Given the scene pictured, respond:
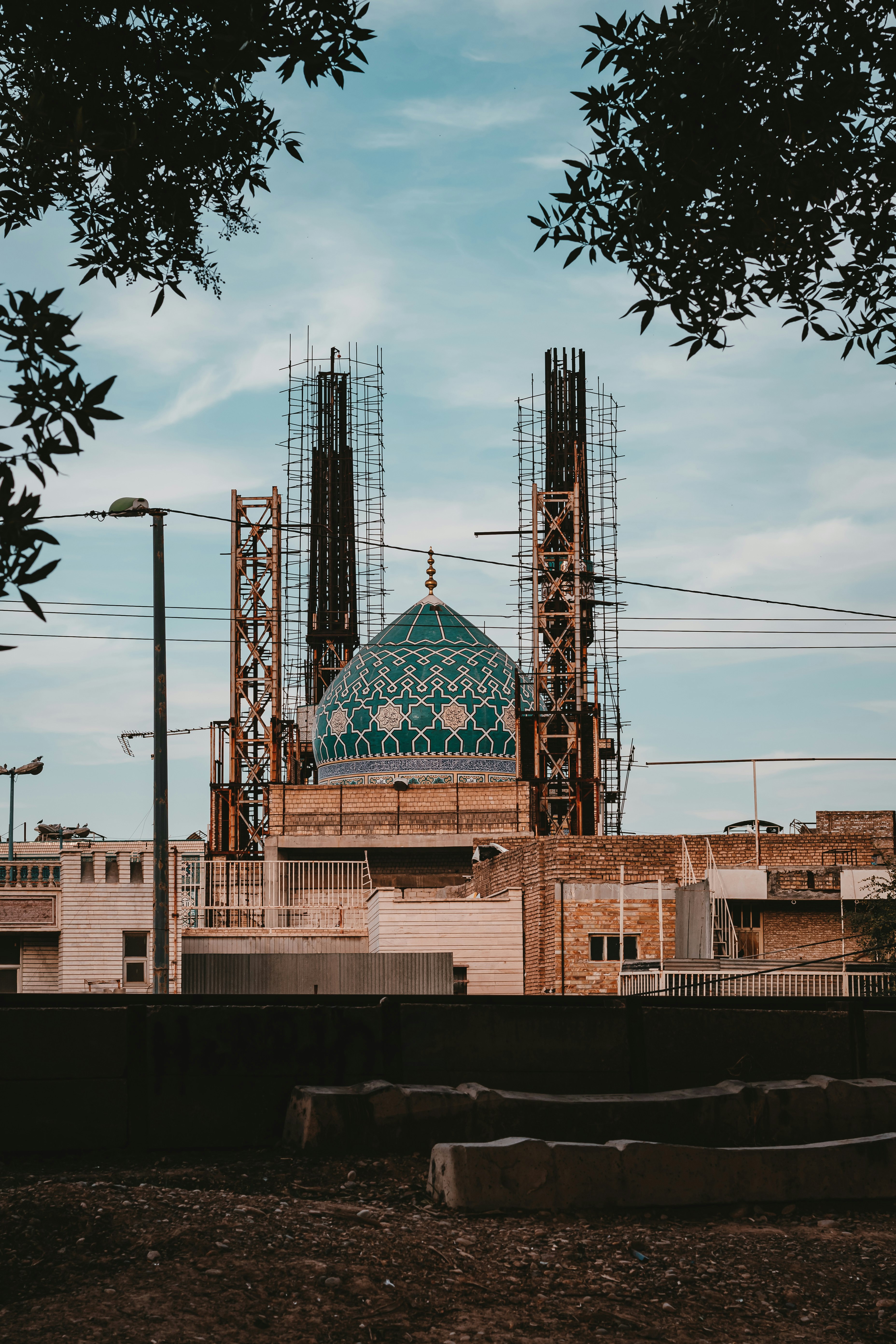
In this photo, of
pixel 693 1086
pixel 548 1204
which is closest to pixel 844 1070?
pixel 693 1086

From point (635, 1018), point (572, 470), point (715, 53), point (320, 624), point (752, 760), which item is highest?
point (572, 470)

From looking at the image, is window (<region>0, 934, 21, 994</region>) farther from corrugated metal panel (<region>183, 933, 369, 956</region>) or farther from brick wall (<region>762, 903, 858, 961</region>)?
brick wall (<region>762, 903, 858, 961</region>)

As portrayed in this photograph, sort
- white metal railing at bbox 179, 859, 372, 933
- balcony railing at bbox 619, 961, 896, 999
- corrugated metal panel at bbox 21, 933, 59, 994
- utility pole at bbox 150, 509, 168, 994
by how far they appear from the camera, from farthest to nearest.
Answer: corrugated metal panel at bbox 21, 933, 59, 994 < white metal railing at bbox 179, 859, 372, 933 < balcony railing at bbox 619, 961, 896, 999 < utility pole at bbox 150, 509, 168, 994

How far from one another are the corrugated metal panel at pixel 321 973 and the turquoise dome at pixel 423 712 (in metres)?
21.1

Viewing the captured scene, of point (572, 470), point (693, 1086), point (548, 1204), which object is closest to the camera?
point (548, 1204)

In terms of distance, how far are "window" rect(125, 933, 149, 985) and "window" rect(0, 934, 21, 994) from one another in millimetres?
2266

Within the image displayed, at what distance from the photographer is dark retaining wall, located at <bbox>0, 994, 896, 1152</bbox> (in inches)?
365

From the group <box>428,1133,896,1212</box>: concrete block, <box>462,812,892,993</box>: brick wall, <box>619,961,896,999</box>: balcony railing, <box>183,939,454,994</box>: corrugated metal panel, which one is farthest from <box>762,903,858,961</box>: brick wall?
<box>428,1133,896,1212</box>: concrete block

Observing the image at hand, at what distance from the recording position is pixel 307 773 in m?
55.9

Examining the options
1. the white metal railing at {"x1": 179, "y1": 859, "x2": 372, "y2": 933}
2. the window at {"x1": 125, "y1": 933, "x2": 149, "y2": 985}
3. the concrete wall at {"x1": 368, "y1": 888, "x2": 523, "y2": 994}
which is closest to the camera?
the concrete wall at {"x1": 368, "y1": 888, "x2": 523, "y2": 994}

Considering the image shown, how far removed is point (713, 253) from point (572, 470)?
46.2 meters

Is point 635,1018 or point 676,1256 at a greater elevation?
point 635,1018

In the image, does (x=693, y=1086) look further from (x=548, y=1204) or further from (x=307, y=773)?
(x=307, y=773)

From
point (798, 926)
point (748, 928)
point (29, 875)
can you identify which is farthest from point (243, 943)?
point (798, 926)
